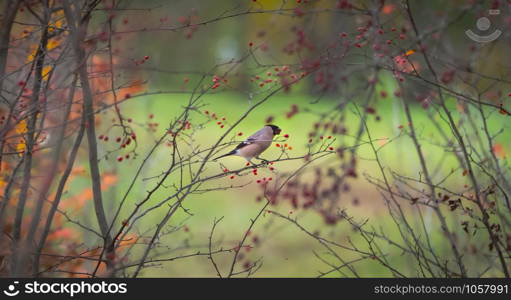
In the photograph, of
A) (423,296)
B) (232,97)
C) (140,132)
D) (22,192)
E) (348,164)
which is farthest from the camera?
(232,97)

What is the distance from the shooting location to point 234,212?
12.5 metres

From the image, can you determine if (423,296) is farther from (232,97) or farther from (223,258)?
(232,97)

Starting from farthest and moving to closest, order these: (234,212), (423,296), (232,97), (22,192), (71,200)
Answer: (232,97)
(234,212)
(71,200)
(22,192)
(423,296)

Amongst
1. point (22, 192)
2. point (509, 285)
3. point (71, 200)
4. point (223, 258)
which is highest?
point (223, 258)

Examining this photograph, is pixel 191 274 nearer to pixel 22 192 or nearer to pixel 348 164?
pixel 22 192

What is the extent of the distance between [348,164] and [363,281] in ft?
4.93

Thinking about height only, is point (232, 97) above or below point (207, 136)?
above

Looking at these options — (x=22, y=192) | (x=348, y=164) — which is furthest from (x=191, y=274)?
(x=348, y=164)

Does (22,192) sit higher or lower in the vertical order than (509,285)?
higher

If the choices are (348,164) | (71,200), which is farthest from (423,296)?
(71,200)

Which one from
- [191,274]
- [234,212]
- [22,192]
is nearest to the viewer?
[22,192]

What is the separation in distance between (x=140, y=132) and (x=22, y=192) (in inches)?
443

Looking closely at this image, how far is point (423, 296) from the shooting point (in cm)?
337

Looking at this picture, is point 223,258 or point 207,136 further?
point 207,136
